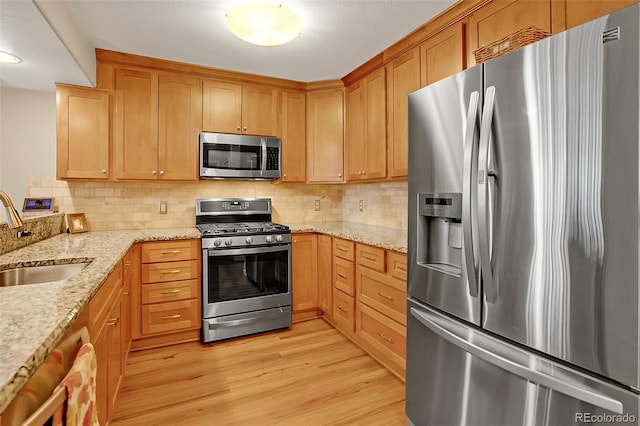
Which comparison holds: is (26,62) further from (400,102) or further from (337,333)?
(337,333)

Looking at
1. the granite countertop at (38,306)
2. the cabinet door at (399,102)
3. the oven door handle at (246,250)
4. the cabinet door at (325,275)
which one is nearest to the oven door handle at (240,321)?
the cabinet door at (325,275)

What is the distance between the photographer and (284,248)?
10.4 feet

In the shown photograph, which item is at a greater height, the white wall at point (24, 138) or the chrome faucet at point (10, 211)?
the white wall at point (24, 138)

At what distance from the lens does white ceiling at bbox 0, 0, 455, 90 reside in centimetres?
205

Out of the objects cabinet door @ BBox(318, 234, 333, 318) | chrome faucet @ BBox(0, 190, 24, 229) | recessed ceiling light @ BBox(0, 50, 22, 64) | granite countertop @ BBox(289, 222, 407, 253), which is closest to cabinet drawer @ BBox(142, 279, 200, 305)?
granite countertop @ BBox(289, 222, 407, 253)

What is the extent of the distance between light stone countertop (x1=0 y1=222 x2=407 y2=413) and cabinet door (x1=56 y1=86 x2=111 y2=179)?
0.70m

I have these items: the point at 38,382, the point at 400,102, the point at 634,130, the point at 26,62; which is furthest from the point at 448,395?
the point at 26,62

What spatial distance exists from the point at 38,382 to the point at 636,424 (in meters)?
1.59

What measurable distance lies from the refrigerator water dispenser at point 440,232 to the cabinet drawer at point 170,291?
1.99m

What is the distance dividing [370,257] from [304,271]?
38.2 inches

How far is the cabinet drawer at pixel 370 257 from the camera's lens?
2406mm

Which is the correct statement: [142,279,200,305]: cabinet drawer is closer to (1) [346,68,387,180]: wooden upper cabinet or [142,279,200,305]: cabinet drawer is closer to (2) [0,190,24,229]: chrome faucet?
(2) [0,190,24,229]: chrome faucet

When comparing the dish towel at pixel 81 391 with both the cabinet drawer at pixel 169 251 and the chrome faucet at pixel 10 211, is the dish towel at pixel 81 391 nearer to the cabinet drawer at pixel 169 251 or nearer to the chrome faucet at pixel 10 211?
the chrome faucet at pixel 10 211

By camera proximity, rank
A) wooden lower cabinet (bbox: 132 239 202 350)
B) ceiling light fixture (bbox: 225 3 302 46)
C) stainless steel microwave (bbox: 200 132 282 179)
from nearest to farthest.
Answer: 1. ceiling light fixture (bbox: 225 3 302 46)
2. wooden lower cabinet (bbox: 132 239 202 350)
3. stainless steel microwave (bbox: 200 132 282 179)
